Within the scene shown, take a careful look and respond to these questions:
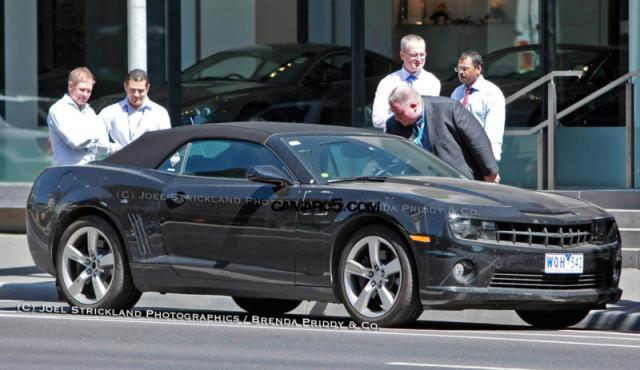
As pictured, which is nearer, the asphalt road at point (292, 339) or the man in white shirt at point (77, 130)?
the asphalt road at point (292, 339)

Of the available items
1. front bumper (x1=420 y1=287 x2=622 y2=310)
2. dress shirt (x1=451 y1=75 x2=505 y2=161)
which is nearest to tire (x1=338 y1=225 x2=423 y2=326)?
front bumper (x1=420 y1=287 x2=622 y2=310)

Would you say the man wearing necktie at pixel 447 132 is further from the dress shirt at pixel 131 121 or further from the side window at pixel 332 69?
the side window at pixel 332 69

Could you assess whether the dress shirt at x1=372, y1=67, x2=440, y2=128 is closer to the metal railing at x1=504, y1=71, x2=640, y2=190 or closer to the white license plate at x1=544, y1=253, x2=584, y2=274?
the white license plate at x1=544, y1=253, x2=584, y2=274

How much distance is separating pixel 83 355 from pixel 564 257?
10.0 ft

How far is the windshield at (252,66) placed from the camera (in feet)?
57.0

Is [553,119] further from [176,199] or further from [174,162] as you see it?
[176,199]

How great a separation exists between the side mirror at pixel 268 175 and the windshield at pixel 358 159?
0.62 feet

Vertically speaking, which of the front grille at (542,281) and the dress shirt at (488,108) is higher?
the dress shirt at (488,108)

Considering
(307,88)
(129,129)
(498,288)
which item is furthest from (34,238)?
(307,88)

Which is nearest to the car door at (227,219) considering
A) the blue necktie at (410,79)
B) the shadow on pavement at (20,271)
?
the blue necktie at (410,79)

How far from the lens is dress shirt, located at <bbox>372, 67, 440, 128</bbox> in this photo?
13.0 meters

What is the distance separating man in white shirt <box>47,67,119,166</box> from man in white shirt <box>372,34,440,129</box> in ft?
6.98

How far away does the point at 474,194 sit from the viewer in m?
10.3

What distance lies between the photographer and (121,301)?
37.1ft
